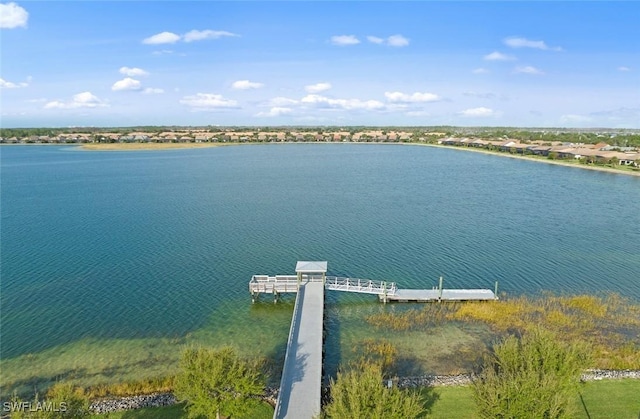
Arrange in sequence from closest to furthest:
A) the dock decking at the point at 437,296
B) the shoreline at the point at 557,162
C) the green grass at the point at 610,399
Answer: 1. the green grass at the point at 610,399
2. the dock decking at the point at 437,296
3. the shoreline at the point at 557,162

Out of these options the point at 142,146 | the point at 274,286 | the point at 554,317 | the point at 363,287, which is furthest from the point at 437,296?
the point at 142,146

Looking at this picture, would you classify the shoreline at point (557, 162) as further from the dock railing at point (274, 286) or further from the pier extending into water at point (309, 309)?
the dock railing at point (274, 286)

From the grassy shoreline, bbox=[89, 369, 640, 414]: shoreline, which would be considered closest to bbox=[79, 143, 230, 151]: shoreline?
the grassy shoreline

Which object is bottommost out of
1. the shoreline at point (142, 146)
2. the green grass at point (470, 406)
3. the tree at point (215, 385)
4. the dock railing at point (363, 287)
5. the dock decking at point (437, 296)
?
the green grass at point (470, 406)

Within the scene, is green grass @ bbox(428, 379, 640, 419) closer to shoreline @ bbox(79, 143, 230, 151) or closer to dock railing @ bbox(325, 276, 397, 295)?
dock railing @ bbox(325, 276, 397, 295)

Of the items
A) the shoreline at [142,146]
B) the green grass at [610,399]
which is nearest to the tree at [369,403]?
the green grass at [610,399]

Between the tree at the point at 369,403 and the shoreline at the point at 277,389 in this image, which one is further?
the shoreline at the point at 277,389

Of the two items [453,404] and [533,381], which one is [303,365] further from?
[533,381]
